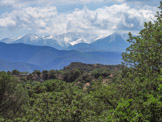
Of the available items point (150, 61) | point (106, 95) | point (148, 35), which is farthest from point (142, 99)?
point (106, 95)

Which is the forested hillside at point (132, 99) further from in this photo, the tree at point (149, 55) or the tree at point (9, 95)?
the tree at point (9, 95)

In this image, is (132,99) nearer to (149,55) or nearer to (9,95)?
(149,55)

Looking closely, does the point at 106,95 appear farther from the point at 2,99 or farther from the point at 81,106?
the point at 2,99

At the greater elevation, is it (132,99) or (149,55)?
(149,55)

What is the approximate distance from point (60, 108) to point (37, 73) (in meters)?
97.1

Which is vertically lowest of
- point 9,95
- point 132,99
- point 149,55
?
point 9,95

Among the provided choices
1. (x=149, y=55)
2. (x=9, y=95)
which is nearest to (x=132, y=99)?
(x=149, y=55)

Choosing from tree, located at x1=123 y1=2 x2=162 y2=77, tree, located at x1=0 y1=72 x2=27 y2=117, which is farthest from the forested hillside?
tree, located at x1=0 y1=72 x2=27 y2=117

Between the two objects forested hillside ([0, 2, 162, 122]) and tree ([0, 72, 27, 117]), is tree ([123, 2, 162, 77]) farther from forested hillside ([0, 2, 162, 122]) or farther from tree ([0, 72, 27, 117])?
tree ([0, 72, 27, 117])

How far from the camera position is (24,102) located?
29000mm

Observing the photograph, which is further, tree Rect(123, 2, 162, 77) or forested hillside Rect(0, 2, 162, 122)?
tree Rect(123, 2, 162, 77)

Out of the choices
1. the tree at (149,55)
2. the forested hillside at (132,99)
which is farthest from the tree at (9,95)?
the tree at (149,55)

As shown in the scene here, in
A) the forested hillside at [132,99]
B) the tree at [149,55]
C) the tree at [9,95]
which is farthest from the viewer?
the tree at [9,95]

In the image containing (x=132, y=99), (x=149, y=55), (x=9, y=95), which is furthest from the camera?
(x=9, y=95)
